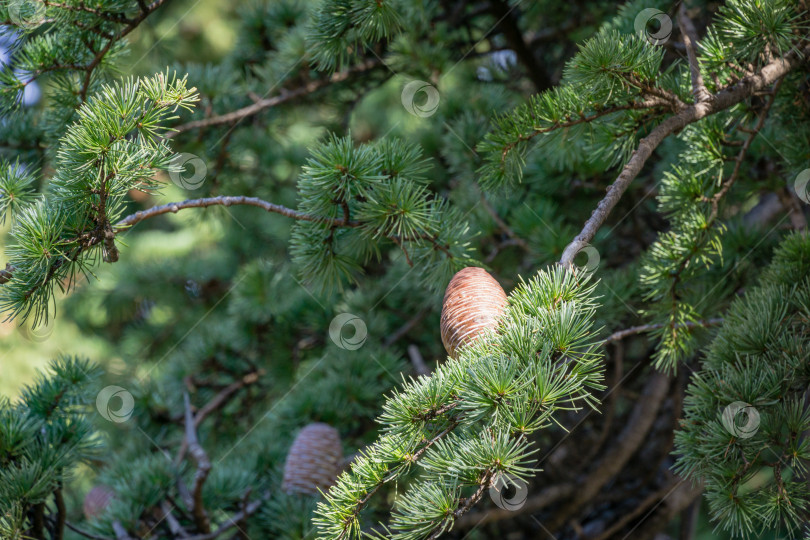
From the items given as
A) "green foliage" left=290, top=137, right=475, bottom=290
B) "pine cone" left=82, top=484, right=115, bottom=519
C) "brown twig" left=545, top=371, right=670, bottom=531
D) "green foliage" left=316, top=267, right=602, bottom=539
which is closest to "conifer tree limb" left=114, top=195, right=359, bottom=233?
"green foliage" left=290, top=137, right=475, bottom=290

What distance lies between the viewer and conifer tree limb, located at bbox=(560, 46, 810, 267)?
2.37ft

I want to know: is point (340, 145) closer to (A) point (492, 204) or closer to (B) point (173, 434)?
(A) point (492, 204)

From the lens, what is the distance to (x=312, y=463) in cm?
121

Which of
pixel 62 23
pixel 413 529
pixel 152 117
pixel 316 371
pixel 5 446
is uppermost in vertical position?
pixel 62 23

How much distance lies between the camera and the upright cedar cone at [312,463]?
1200 millimetres

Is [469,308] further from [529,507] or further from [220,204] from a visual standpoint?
[529,507]

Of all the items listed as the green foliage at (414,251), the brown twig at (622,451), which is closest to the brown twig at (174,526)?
the green foliage at (414,251)

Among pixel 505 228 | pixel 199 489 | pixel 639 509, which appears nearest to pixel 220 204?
pixel 199 489

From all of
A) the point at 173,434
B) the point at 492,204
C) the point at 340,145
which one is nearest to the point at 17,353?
the point at 173,434

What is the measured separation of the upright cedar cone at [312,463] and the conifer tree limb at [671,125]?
69 cm

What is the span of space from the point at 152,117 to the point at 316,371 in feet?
3.09

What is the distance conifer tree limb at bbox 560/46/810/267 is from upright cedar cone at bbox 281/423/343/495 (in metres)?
0.69

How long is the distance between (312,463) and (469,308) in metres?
0.59

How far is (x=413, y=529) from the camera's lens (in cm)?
63
